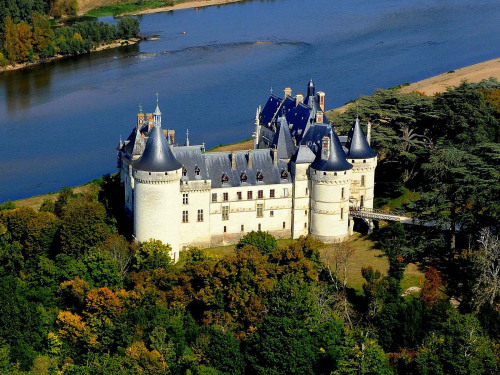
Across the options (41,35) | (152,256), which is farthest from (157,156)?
(41,35)

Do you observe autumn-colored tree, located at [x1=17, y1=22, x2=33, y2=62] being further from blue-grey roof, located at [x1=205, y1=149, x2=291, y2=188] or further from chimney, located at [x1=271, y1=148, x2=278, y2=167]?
chimney, located at [x1=271, y1=148, x2=278, y2=167]

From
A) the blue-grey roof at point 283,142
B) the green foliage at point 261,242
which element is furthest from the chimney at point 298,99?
the green foliage at point 261,242

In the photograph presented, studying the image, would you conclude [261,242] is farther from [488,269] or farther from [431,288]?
[488,269]

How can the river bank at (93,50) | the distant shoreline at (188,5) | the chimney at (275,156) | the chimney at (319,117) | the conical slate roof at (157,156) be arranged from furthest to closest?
the distant shoreline at (188,5)
the river bank at (93,50)
the chimney at (319,117)
the chimney at (275,156)
the conical slate roof at (157,156)

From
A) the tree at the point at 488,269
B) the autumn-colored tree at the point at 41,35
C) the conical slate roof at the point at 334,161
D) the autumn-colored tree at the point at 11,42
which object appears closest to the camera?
the tree at the point at 488,269

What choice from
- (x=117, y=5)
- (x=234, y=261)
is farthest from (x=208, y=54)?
(x=234, y=261)

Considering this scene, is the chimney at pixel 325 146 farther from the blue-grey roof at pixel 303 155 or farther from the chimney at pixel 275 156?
the chimney at pixel 275 156

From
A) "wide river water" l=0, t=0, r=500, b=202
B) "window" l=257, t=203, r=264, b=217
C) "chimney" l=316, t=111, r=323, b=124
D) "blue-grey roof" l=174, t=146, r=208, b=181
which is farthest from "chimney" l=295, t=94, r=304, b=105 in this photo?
"wide river water" l=0, t=0, r=500, b=202
